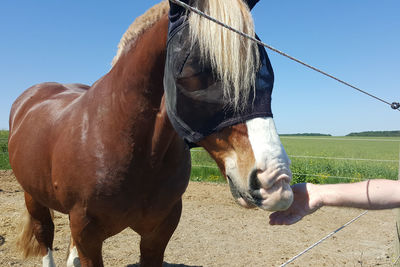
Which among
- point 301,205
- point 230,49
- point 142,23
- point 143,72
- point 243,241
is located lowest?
point 243,241

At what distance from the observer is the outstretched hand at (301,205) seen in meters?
1.38

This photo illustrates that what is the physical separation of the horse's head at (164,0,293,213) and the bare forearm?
0.35 metres

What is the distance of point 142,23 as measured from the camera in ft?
5.57

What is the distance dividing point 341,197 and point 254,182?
51cm

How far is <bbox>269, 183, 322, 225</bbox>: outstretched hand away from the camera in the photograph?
1.38 meters

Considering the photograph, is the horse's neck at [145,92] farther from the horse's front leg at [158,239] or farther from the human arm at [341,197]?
the human arm at [341,197]

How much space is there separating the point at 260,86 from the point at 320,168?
9.78 metres

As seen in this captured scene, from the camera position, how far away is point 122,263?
3670 millimetres

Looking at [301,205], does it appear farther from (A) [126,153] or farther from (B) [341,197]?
(A) [126,153]

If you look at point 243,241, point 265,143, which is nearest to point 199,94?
point 265,143

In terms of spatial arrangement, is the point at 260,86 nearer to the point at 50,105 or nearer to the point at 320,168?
the point at 50,105

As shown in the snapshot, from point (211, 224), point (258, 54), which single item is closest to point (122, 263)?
point (211, 224)

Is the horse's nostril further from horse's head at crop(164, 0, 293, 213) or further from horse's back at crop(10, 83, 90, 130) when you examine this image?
horse's back at crop(10, 83, 90, 130)

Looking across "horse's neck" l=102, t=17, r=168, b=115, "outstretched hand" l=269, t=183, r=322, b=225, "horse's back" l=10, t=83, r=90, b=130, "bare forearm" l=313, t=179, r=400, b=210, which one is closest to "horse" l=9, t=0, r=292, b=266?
"horse's neck" l=102, t=17, r=168, b=115
